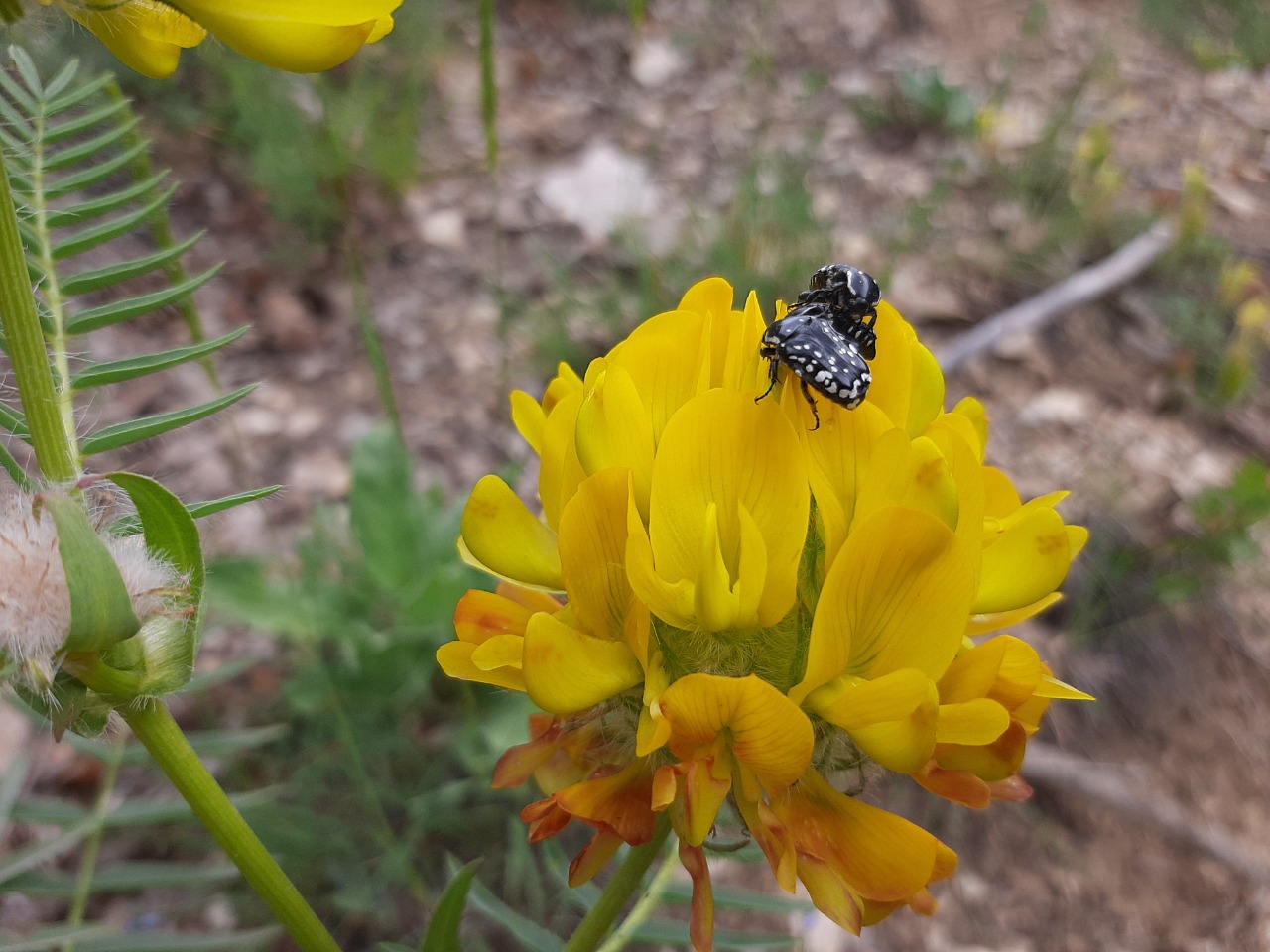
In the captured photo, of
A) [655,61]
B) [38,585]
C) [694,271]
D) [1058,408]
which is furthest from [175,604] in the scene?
[655,61]

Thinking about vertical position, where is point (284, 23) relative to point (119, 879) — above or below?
above

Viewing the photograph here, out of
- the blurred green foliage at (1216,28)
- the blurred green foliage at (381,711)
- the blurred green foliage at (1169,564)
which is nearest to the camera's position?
the blurred green foliage at (381,711)

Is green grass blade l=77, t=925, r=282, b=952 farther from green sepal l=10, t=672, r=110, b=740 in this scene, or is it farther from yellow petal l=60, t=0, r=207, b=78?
yellow petal l=60, t=0, r=207, b=78

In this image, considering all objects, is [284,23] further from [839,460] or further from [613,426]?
[839,460]

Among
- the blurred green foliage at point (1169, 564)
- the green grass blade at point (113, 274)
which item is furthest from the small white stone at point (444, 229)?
the green grass blade at point (113, 274)

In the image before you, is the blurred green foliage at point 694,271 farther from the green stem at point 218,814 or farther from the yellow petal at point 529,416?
the green stem at point 218,814

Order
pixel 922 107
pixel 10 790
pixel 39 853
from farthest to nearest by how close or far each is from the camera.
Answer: pixel 922 107
pixel 10 790
pixel 39 853
